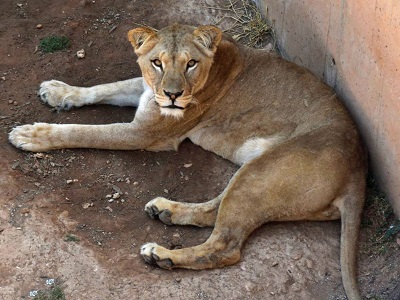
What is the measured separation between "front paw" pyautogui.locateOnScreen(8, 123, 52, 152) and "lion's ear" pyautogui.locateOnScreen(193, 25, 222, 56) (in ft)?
3.83

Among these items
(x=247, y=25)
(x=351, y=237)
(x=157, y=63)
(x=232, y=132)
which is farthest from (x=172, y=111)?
(x=247, y=25)

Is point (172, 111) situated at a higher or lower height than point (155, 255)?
higher

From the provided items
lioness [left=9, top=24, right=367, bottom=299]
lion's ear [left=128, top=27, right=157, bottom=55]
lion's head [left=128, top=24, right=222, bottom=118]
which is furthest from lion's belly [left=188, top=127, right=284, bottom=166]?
lion's ear [left=128, top=27, right=157, bottom=55]

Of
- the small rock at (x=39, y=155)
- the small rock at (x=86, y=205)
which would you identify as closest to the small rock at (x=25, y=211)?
the small rock at (x=86, y=205)

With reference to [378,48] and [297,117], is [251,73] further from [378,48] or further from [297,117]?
[378,48]

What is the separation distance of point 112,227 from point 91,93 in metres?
1.29

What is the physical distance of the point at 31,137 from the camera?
17.4ft

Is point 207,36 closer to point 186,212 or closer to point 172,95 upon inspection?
point 172,95

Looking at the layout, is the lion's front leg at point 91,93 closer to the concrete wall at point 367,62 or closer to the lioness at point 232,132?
the lioness at point 232,132

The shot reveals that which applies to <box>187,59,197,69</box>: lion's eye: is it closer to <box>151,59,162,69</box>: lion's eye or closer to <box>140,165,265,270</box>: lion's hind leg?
<box>151,59,162,69</box>: lion's eye

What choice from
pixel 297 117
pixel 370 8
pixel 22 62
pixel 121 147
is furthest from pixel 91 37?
pixel 370 8

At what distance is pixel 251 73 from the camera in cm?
549

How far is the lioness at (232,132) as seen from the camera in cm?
459

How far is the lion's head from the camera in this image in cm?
502
